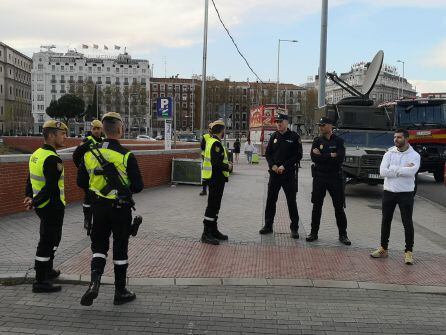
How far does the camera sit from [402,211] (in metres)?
6.70

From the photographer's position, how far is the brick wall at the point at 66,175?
859 centimetres

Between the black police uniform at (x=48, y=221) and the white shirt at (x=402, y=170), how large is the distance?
437cm

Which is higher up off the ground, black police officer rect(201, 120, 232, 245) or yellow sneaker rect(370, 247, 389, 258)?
black police officer rect(201, 120, 232, 245)

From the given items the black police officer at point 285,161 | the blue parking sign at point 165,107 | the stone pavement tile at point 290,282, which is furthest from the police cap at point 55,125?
the blue parking sign at point 165,107

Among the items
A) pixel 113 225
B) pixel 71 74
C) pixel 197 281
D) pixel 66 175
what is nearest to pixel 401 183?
pixel 197 281

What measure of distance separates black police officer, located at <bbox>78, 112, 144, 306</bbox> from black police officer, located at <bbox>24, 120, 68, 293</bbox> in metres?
0.56

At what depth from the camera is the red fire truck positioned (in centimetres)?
1783

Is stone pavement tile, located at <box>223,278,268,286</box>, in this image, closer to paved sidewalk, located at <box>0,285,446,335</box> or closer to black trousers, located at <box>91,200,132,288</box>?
paved sidewalk, located at <box>0,285,446,335</box>

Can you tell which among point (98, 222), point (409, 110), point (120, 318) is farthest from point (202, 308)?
point (409, 110)

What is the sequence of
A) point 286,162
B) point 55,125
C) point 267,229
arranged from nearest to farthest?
point 55,125
point 286,162
point 267,229

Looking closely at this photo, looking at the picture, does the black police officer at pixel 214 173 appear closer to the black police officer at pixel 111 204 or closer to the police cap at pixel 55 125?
the police cap at pixel 55 125

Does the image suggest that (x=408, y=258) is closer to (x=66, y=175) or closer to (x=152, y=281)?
(x=152, y=281)

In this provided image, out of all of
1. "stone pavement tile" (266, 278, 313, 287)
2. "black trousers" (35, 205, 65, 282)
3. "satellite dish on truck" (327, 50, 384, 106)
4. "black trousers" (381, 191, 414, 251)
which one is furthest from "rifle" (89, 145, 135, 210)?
"satellite dish on truck" (327, 50, 384, 106)

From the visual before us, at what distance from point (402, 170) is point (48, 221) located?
4583 millimetres
